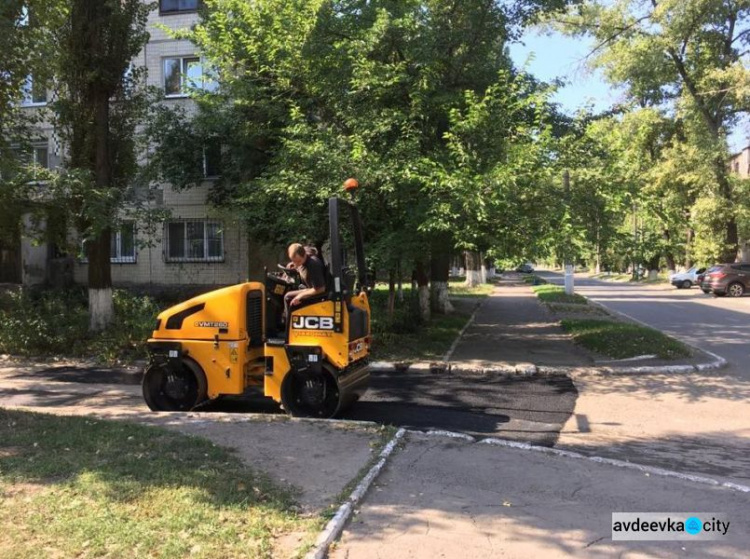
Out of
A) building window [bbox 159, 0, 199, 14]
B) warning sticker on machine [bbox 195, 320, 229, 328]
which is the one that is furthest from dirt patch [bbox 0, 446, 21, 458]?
building window [bbox 159, 0, 199, 14]

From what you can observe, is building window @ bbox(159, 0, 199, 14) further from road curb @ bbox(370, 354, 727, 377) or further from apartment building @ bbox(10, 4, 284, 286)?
road curb @ bbox(370, 354, 727, 377)

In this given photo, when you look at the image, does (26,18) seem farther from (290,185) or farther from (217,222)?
(217,222)

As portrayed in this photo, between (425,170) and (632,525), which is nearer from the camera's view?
(632,525)

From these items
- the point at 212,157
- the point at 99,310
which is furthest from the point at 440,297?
the point at 99,310

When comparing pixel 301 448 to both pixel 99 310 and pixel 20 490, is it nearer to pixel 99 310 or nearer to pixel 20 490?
pixel 20 490

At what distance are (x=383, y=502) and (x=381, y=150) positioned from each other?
784 centimetres

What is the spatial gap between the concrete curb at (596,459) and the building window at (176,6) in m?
19.9

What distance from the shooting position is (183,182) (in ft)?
55.7

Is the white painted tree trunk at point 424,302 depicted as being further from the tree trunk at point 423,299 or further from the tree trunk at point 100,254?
the tree trunk at point 100,254

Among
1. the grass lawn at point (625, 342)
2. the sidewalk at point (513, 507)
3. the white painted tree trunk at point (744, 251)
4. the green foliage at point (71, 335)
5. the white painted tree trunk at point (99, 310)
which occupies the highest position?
the white painted tree trunk at point (744, 251)

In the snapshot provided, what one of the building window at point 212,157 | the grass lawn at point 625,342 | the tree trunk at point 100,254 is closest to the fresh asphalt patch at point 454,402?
the grass lawn at point 625,342

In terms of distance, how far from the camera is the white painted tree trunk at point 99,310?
13.4 m

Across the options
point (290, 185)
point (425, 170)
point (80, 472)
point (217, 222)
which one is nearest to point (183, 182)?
point (217, 222)

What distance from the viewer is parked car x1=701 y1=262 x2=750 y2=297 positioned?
30.6m
